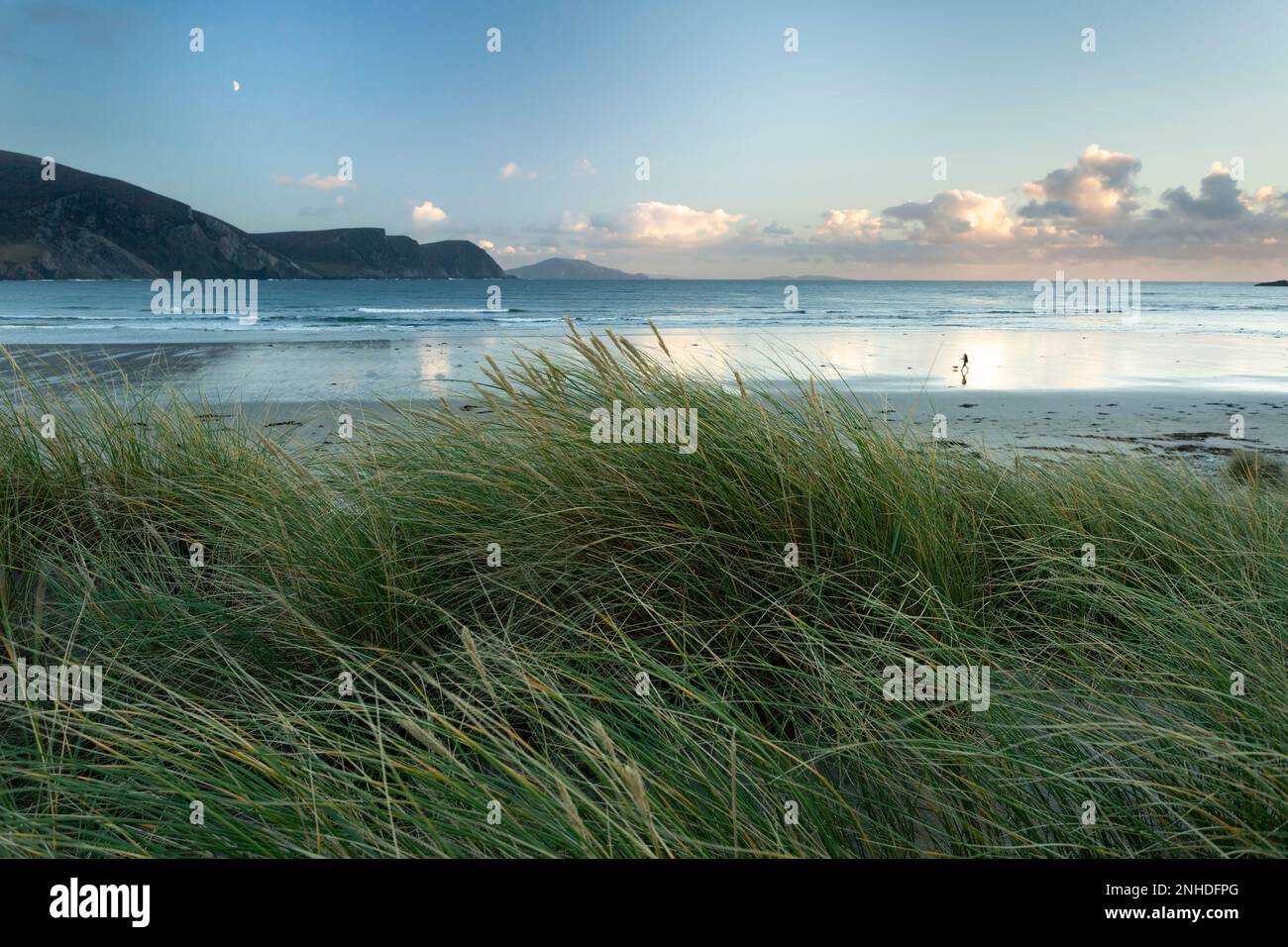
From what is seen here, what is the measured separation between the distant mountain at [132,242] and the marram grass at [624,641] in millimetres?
103247

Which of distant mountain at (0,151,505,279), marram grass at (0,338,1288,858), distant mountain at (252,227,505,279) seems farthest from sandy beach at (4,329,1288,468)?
distant mountain at (252,227,505,279)

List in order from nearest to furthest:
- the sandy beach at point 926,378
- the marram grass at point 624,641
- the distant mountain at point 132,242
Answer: the marram grass at point 624,641 < the sandy beach at point 926,378 < the distant mountain at point 132,242

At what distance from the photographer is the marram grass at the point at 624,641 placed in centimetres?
152

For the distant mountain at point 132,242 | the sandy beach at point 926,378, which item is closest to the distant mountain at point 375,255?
the distant mountain at point 132,242

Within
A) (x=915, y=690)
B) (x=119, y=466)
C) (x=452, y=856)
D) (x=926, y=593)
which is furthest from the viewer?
(x=119, y=466)

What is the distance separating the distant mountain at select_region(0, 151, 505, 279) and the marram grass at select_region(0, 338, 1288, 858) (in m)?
103

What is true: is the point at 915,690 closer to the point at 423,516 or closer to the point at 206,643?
the point at 423,516

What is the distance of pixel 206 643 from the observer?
233cm

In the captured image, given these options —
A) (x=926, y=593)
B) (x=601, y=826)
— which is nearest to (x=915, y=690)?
(x=926, y=593)

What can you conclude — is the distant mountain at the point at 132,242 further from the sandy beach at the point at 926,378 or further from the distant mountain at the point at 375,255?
the sandy beach at the point at 926,378

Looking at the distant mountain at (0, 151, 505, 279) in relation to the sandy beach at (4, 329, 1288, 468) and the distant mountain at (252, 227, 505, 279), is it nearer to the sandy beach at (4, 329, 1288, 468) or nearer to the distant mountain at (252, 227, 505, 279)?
the distant mountain at (252, 227, 505, 279)

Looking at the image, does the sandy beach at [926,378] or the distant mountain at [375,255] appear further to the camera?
the distant mountain at [375,255]
